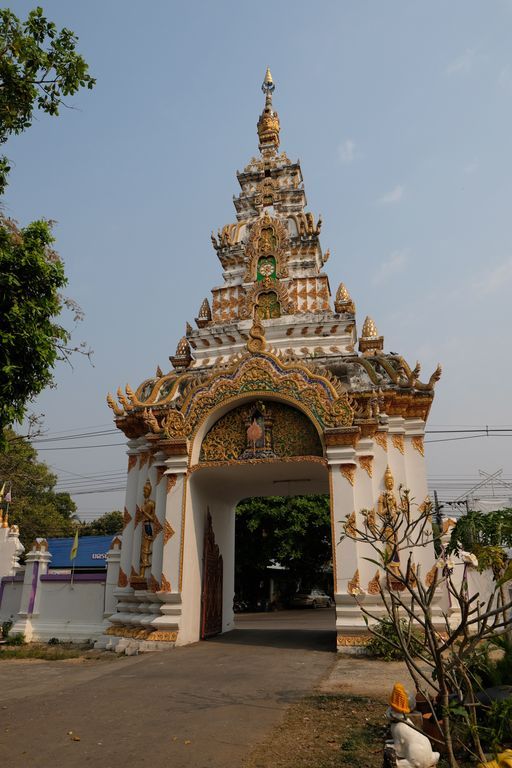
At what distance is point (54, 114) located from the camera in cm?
698

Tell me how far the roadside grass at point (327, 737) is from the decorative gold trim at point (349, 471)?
5.18 metres

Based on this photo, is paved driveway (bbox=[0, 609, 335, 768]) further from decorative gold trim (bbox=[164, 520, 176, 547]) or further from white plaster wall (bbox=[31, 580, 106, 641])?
white plaster wall (bbox=[31, 580, 106, 641])

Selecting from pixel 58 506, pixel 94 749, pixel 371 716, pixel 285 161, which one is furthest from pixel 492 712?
pixel 58 506

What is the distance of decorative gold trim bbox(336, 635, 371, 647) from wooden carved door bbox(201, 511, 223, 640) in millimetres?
3873

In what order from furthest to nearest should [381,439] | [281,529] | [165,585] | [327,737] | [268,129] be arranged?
[281,529] < [268,129] < [381,439] < [165,585] < [327,737]

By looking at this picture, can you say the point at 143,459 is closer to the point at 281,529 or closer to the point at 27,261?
the point at 27,261

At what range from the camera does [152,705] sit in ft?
21.7

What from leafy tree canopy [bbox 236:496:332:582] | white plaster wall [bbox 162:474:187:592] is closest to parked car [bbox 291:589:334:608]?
leafy tree canopy [bbox 236:496:332:582]

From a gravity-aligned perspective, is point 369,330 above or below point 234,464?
above

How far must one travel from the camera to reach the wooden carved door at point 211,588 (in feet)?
43.5

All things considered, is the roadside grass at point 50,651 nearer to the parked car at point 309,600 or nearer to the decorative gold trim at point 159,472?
the decorative gold trim at point 159,472

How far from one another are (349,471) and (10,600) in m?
10.2

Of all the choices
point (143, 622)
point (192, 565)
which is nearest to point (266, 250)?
point (192, 565)

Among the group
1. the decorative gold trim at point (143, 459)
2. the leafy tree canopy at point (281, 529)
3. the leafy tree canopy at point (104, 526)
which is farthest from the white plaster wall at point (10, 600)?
the leafy tree canopy at point (104, 526)
